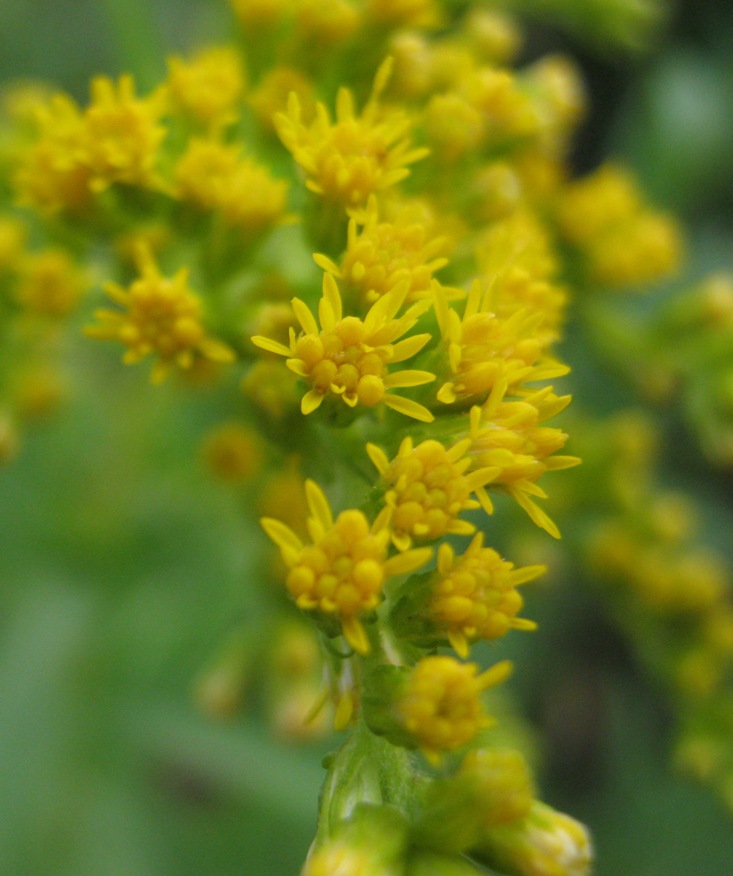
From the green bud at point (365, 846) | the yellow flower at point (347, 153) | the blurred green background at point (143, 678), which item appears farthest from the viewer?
the blurred green background at point (143, 678)

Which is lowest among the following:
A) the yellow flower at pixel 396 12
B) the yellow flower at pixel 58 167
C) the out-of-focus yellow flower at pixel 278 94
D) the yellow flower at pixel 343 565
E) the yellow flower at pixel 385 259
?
the yellow flower at pixel 343 565

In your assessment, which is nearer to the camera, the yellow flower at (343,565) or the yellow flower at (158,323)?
the yellow flower at (343,565)

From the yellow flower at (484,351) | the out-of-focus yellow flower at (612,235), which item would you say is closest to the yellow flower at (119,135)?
the yellow flower at (484,351)

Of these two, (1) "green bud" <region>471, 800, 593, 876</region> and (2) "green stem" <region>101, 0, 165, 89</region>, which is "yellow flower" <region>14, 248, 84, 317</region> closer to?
(2) "green stem" <region>101, 0, 165, 89</region>

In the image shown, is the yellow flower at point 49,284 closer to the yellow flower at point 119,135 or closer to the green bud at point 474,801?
the yellow flower at point 119,135

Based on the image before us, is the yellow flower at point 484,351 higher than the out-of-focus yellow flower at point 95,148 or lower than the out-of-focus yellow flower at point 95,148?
lower

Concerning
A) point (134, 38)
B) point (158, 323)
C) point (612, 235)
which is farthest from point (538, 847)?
point (134, 38)

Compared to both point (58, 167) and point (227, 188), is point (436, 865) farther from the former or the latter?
point (58, 167)
